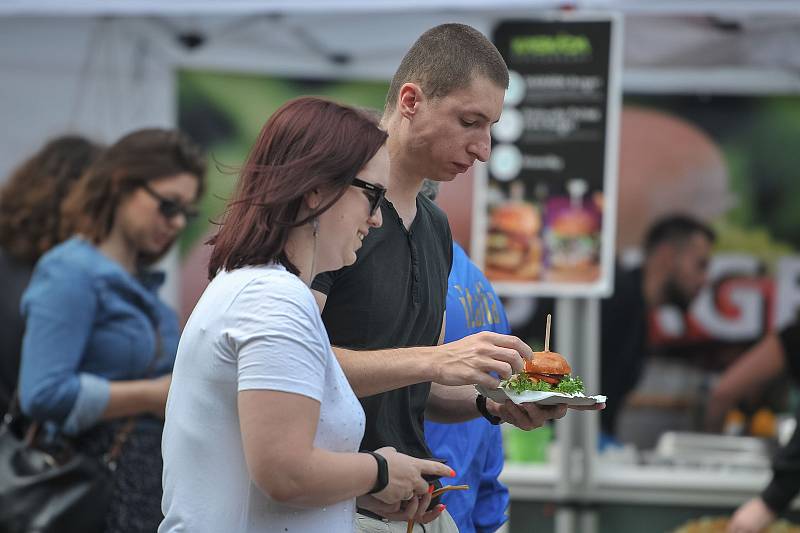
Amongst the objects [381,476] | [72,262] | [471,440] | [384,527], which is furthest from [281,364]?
[72,262]

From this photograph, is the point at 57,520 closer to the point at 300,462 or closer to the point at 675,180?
the point at 300,462

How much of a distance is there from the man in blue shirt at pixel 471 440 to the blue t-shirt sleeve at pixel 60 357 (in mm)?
1150

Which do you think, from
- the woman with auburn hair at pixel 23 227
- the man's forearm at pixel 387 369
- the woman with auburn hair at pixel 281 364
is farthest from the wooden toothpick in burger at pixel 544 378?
the woman with auburn hair at pixel 23 227

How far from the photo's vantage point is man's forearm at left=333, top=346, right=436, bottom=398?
7.88 feet

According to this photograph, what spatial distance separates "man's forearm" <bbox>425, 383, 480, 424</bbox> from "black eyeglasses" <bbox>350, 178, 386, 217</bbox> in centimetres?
100

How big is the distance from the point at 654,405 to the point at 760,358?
76 cm

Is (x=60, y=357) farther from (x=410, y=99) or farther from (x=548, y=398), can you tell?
(x=548, y=398)

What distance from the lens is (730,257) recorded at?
25.2ft

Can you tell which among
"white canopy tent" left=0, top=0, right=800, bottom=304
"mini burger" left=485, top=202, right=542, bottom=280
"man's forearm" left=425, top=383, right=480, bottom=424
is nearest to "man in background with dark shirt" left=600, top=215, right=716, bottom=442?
"white canopy tent" left=0, top=0, right=800, bottom=304

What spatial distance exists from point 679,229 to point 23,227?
15.1 ft

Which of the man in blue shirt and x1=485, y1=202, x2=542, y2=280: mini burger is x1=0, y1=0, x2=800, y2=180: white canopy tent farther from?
the man in blue shirt

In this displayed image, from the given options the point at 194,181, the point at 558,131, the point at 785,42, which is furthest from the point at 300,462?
the point at 785,42

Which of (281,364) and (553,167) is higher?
(553,167)

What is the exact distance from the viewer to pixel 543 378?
271cm
